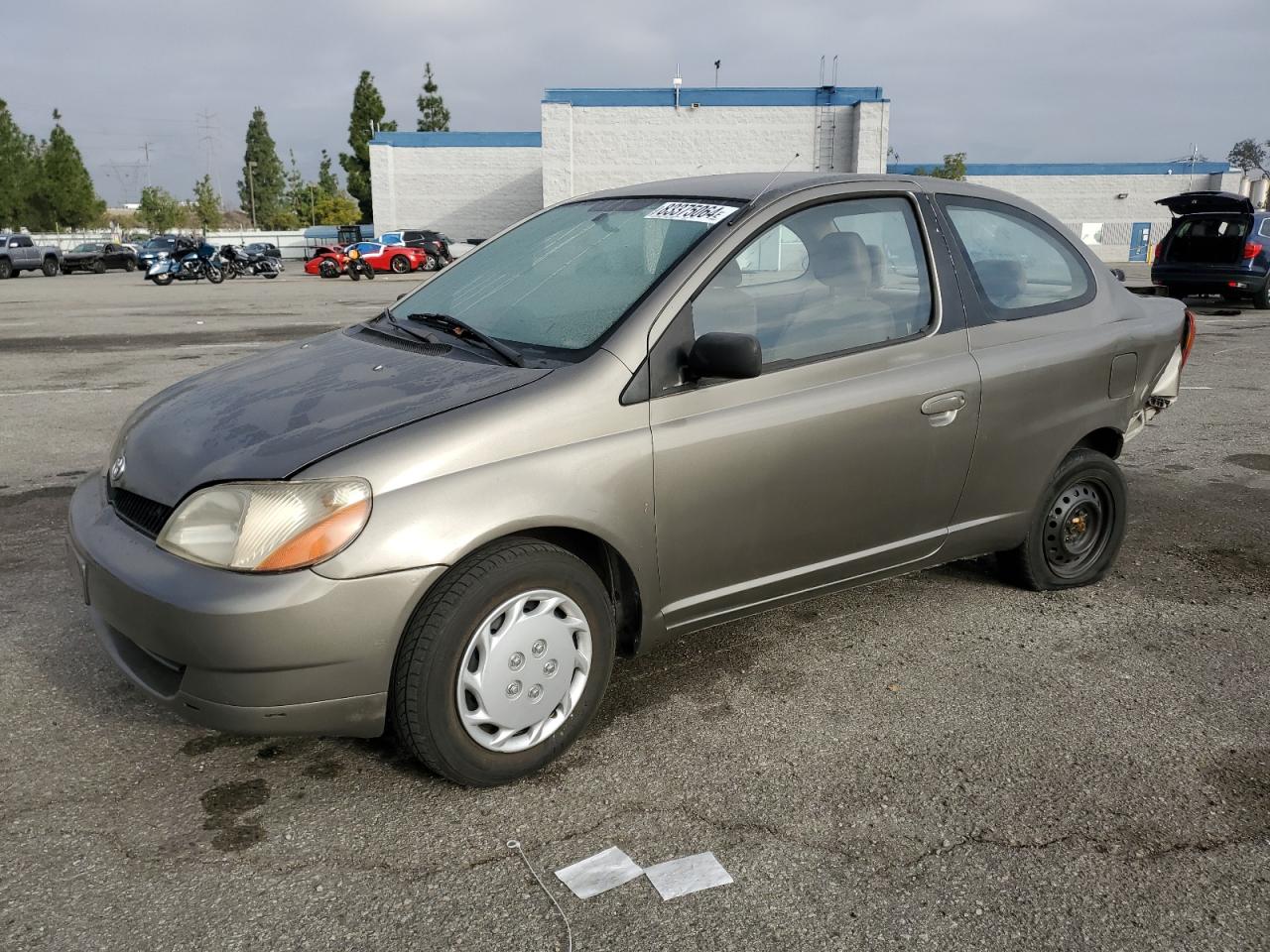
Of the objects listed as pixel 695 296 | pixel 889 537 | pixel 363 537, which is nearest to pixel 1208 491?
pixel 889 537

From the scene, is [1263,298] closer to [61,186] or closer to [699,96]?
[699,96]

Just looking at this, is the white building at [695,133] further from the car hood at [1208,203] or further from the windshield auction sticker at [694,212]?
the windshield auction sticker at [694,212]

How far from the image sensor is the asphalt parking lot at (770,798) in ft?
7.63

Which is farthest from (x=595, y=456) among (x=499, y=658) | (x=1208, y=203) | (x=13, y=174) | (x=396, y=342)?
(x=13, y=174)

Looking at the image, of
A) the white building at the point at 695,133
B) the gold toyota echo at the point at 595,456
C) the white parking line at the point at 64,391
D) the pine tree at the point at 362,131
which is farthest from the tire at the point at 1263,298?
the pine tree at the point at 362,131

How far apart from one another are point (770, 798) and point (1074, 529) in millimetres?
2186

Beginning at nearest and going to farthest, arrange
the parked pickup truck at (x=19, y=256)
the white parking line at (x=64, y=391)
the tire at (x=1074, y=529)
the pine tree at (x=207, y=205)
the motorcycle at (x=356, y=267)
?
the tire at (x=1074, y=529) → the white parking line at (x=64, y=391) → the motorcycle at (x=356, y=267) → the parked pickup truck at (x=19, y=256) → the pine tree at (x=207, y=205)

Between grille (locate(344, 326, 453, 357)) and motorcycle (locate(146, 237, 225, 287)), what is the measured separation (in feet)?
95.5

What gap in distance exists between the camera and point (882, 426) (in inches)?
135

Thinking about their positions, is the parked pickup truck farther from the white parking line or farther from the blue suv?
the blue suv

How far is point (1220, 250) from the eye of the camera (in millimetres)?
17562

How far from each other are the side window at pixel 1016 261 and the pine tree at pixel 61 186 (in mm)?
80762

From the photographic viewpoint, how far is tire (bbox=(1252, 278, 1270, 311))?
17562mm

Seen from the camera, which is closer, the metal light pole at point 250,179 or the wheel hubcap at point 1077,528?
the wheel hubcap at point 1077,528
